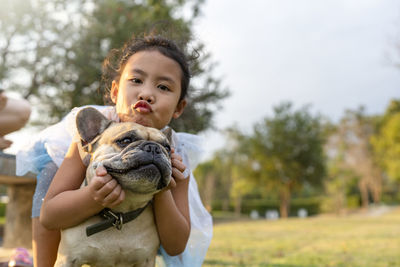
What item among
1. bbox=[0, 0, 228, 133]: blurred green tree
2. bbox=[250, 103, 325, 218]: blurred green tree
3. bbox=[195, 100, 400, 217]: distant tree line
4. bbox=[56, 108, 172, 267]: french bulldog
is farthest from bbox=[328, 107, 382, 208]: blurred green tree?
bbox=[56, 108, 172, 267]: french bulldog

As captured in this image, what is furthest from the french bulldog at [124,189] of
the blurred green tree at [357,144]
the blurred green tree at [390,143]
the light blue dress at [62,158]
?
the blurred green tree at [357,144]

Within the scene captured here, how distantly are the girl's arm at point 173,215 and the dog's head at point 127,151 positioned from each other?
15cm

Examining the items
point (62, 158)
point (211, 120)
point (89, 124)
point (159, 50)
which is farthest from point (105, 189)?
point (211, 120)

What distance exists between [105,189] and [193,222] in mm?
1349

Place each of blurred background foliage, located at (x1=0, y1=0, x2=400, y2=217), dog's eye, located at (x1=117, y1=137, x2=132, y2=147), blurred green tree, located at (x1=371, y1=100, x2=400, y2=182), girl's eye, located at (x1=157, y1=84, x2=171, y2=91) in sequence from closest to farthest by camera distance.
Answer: dog's eye, located at (x1=117, y1=137, x2=132, y2=147), girl's eye, located at (x1=157, y1=84, x2=171, y2=91), blurred background foliage, located at (x1=0, y1=0, x2=400, y2=217), blurred green tree, located at (x1=371, y1=100, x2=400, y2=182)

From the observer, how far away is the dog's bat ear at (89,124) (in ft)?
6.13

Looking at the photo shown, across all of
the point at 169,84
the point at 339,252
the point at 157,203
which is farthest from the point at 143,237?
the point at 339,252

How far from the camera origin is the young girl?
1.77 metres

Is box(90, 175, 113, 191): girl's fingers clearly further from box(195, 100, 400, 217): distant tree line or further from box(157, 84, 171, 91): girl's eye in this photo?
box(195, 100, 400, 217): distant tree line

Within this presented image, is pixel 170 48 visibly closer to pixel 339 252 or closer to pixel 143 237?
pixel 143 237

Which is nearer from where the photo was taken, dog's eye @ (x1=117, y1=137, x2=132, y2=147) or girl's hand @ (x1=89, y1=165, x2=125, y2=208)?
girl's hand @ (x1=89, y1=165, x2=125, y2=208)

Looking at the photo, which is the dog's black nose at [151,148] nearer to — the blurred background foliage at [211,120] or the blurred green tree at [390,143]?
the blurred background foliage at [211,120]

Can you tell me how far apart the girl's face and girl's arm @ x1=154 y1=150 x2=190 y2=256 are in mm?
328

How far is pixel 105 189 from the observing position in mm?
1602
